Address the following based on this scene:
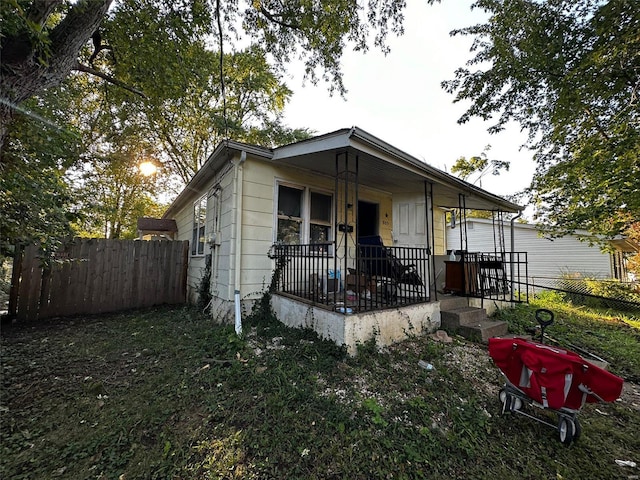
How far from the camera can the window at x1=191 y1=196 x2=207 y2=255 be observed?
6.54 meters

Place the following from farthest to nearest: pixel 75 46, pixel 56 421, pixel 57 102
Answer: pixel 57 102 < pixel 75 46 < pixel 56 421

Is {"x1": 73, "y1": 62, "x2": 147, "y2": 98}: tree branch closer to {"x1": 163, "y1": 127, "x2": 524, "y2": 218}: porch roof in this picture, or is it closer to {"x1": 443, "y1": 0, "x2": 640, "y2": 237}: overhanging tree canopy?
{"x1": 163, "y1": 127, "x2": 524, "y2": 218}: porch roof

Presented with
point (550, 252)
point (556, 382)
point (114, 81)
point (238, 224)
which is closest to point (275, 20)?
point (114, 81)

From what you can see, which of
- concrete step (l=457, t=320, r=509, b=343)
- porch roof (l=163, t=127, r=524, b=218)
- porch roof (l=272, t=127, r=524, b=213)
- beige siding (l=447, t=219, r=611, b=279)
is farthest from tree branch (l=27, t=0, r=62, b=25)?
beige siding (l=447, t=219, r=611, b=279)

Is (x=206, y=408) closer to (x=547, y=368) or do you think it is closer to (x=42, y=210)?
(x=42, y=210)

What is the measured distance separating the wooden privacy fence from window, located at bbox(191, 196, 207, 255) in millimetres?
387

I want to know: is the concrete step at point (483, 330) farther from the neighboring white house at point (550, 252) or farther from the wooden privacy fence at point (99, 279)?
the neighboring white house at point (550, 252)

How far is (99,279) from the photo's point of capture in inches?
→ 233

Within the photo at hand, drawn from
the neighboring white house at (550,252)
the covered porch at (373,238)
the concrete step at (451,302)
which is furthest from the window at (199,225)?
the neighboring white house at (550,252)

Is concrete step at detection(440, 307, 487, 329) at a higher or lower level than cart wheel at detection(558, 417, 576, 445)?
higher

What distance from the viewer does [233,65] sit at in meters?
11.3

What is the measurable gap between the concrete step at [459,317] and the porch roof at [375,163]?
238 cm

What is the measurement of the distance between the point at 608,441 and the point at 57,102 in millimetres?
9304

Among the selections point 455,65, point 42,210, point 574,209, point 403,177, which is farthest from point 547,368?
point 574,209
